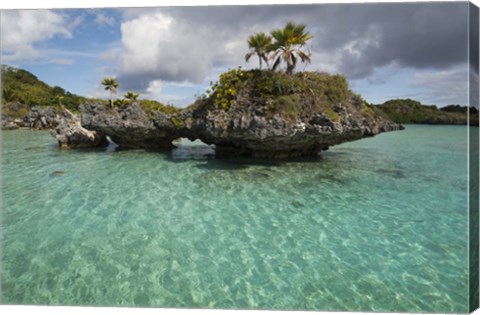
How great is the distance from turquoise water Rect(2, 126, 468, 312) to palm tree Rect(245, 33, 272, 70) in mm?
5718

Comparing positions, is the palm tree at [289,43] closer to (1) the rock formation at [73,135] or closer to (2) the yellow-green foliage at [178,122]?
(2) the yellow-green foliage at [178,122]

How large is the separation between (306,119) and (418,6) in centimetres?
708

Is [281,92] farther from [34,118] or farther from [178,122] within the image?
[34,118]

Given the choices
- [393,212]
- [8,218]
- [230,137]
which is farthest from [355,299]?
[230,137]

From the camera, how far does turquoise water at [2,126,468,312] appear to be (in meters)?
4.21

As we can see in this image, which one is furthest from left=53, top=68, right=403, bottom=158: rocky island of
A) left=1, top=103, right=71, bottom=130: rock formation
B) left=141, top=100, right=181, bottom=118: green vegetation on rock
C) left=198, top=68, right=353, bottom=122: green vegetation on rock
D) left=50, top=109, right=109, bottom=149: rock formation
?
left=1, top=103, right=71, bottom=130: rock formation

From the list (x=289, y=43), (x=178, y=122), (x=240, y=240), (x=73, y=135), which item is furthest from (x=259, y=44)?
(x=73, y=135)

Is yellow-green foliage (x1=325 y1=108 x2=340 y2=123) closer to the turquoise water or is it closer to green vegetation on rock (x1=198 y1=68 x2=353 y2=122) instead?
green vegetation on rock (x1=198 y1=68 x2=353 y2=122)

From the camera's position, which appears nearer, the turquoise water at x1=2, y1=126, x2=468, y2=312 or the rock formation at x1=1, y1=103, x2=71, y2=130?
the turquoise water at x1=2, y1=126, x2=468, y2=312

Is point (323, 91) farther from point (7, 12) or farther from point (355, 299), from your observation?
point (7, 12)

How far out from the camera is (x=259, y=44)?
40.1 ft

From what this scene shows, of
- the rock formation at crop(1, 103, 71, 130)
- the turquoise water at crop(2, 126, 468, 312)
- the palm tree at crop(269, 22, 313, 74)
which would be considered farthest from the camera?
the rock formation at crop(1, 103, 71, 130)

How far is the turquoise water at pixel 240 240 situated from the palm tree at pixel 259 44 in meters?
5.72

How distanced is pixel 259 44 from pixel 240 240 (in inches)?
381
